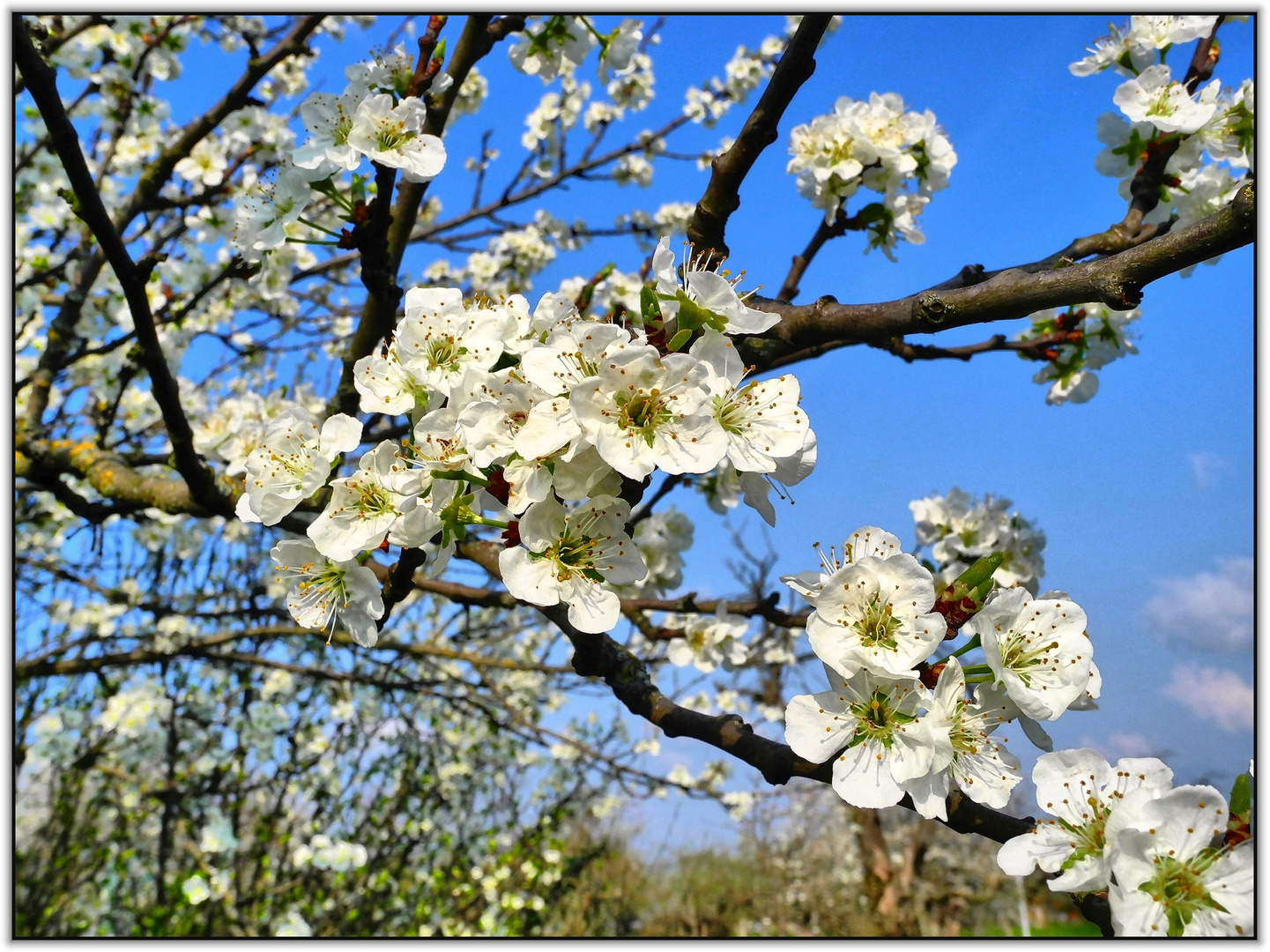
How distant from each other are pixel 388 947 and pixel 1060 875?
4.47 feet

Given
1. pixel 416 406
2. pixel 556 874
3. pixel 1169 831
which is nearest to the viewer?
pixel 1169 831

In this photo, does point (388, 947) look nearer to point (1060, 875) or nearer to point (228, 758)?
point (1060, 875)

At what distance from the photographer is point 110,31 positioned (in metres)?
3.97

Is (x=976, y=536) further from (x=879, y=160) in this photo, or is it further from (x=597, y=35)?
(x=597, y=35)

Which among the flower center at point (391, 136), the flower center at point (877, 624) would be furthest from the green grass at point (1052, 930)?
the flower center at point (391, 136)

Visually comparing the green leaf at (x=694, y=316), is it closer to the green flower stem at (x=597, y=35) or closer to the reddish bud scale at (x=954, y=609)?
the reddish bud scale at (x=954, y=609)

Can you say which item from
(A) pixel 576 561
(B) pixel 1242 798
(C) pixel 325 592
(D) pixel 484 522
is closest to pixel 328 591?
(C) pixel 325 592

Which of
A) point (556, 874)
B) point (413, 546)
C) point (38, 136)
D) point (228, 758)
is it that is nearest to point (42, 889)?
point (228, 758)

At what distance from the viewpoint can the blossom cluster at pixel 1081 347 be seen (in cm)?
256

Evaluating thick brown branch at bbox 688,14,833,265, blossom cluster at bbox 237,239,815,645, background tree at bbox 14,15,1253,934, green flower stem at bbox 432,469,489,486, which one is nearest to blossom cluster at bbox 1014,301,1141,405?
background tree at bbox 14,15,1253,934

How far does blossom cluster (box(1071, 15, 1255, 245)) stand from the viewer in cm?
211

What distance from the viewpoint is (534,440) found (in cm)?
105

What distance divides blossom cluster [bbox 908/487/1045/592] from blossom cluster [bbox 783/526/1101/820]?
1602 mm

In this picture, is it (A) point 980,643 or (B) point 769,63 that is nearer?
(A) point 980,643
